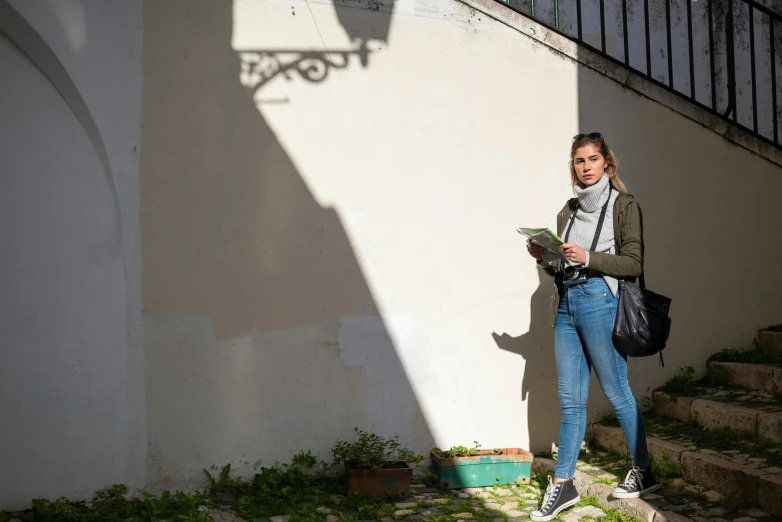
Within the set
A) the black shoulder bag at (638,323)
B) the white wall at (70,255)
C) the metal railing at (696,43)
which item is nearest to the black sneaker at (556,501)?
the black shoulder bag at (638,323)

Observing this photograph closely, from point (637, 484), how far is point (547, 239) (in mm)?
1491

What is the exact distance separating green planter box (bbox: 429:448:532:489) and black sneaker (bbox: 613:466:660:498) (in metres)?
1.03

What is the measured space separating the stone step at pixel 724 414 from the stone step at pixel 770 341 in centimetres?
97

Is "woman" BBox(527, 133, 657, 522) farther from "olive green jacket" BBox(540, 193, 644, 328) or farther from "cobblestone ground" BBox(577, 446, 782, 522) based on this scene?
"cobblestone ground" BBox(577, 446, 782, 522)

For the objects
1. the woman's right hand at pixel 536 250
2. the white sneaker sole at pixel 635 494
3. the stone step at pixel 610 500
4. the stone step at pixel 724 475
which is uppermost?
the woman's right hand at pixel 536 250

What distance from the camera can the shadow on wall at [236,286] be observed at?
5.02m

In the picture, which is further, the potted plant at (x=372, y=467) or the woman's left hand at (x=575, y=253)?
the potted plant at (x=372, y=467)

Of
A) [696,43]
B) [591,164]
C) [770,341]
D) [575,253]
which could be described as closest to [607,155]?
[591,164]

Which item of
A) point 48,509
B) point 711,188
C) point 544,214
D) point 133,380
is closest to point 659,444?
point 544,214

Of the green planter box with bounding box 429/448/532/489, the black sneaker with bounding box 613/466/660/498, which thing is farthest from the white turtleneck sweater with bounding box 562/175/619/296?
the green planter box with bounding box 429/448/532/489

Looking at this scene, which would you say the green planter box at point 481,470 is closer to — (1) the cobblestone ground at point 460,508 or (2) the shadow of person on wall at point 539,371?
(1) the cobblestone ground at point 460,508

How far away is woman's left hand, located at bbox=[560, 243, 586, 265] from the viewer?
13.5ft

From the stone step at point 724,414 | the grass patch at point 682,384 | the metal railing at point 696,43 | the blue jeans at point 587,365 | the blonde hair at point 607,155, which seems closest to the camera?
the blue jeans at point 587,365

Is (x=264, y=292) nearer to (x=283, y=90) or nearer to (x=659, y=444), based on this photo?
(x=283, y=90)
